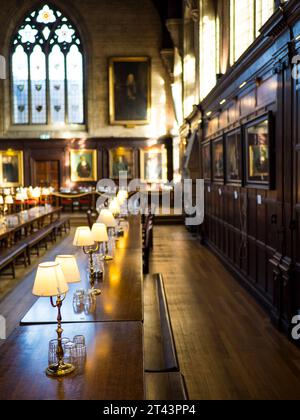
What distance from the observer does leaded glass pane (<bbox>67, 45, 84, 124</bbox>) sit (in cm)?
2345

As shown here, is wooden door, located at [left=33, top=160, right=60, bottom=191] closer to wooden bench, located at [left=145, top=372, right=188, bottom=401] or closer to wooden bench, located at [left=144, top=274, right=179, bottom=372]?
wooden bench, located at [left=144, top=274, right=179, bottom=372]

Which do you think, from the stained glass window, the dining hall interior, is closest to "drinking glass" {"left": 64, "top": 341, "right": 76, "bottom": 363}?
the dining hall interior

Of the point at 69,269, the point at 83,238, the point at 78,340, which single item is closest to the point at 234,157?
the point at 83,238

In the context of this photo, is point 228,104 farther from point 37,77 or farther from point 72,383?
point 37,77

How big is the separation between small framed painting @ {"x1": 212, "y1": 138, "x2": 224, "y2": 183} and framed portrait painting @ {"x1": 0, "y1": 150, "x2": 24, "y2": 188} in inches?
548

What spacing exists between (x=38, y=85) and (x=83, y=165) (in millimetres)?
4435

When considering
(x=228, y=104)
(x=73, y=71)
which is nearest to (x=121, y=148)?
(x=73, y=71)

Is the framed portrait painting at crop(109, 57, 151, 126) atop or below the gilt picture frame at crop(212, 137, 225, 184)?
atop

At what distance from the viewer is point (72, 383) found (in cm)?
251

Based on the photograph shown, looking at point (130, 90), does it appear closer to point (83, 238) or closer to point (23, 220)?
point (23, 220)

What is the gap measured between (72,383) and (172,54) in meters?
20.8

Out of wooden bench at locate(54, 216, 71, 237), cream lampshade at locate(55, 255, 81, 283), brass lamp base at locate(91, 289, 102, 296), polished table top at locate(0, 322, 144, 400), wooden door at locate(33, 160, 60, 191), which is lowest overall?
wooden bench at locate(54, 216, 71, 237)

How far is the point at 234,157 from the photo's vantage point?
8992mm
